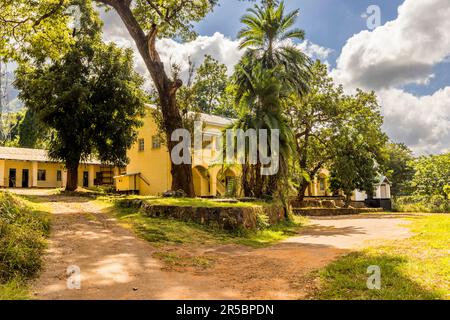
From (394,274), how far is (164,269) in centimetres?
368

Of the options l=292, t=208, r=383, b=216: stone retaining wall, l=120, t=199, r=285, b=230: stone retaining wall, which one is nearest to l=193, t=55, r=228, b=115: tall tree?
l=292, t=208, r=383, b=216: stone retaining wall

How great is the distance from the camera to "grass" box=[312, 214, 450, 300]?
4.88m

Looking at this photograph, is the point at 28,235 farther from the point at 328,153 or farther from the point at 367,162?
the point at 367,162

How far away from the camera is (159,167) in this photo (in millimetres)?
29562

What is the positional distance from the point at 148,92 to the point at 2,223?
21.1m

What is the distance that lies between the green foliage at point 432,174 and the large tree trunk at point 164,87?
26.6 metres

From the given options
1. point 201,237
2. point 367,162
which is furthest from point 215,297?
point 367,162

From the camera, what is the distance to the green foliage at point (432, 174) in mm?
33500

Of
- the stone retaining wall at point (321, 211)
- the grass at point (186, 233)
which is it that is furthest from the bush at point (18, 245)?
the stone retaining wall at point (321, 211)

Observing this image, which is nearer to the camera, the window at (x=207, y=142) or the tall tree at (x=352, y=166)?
the tall tree at (x=352, y=166)

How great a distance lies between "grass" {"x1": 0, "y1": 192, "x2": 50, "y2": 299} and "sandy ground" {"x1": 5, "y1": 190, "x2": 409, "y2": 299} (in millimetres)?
210

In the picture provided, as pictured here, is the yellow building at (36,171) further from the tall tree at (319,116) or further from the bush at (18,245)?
the bush at (18,245)

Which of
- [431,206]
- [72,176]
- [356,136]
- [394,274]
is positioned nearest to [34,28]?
[72,176]

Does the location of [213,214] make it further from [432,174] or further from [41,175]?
[41,175]
